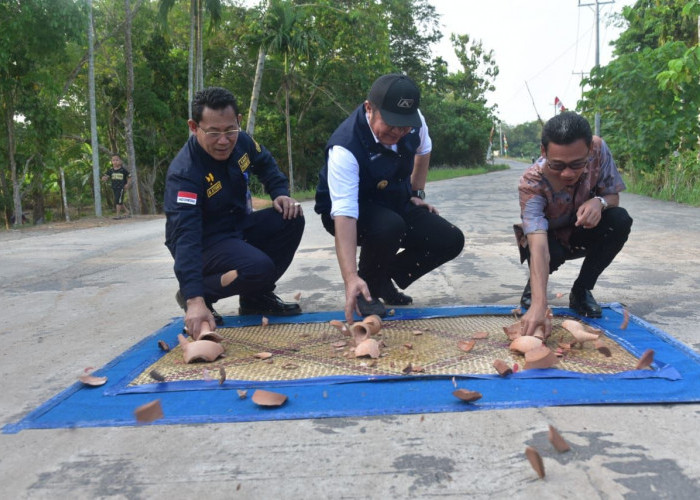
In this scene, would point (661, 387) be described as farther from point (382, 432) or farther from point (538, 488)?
point (382, 432)

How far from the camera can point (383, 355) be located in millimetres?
2594

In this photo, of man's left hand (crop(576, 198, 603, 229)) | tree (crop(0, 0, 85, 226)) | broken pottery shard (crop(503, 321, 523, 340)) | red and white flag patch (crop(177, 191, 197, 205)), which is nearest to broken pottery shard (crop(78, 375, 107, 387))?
red and white flag patch (crop(177, 191, 197, 205))

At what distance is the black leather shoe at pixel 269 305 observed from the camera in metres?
3.60

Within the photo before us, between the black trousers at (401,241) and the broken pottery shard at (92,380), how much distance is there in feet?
5.12

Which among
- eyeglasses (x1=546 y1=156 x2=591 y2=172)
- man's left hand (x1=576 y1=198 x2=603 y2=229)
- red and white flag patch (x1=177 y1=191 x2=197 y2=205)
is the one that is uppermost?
eyeglasses (x1=546 y1=156 x2=591 y2=172)

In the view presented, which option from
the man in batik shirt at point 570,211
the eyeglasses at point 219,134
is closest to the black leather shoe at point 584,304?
the man in batik shirt at point 570,211

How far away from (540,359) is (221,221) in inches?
72.8

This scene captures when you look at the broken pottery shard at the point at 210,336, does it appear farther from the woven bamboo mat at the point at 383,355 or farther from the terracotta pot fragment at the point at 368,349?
the terracotta pot fragment at the point at 368,349

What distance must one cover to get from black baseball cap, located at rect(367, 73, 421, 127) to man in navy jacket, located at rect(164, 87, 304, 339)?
29.0 inches

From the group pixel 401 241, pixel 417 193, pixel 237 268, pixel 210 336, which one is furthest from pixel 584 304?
pixel 210 336

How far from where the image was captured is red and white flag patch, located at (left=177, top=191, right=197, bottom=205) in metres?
3.03

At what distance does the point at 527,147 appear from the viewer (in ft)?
322

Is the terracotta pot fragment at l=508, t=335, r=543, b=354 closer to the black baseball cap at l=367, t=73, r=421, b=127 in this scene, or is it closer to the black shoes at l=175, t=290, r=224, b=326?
the black baseball cap at l=367, t=73, r=421, b=127

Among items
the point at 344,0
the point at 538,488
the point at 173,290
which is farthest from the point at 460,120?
the point at 538,488
